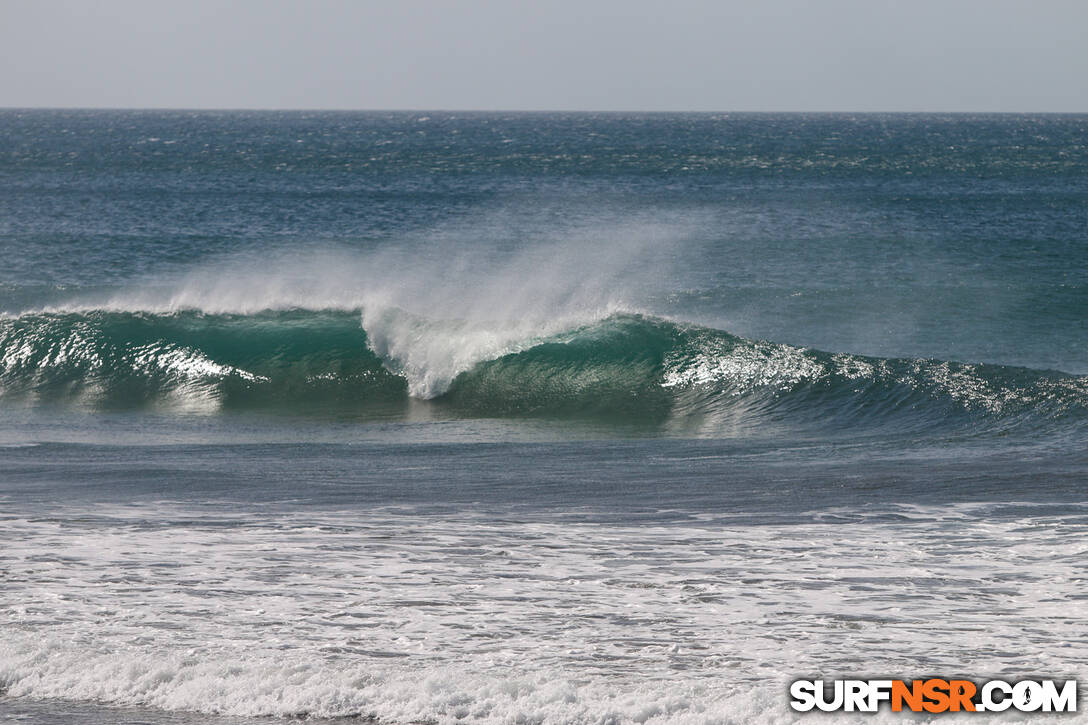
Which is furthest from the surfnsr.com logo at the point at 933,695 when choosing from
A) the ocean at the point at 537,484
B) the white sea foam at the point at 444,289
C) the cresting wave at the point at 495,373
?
the white sea foam at the point at 444,289

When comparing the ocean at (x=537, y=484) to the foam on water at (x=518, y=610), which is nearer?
the foam on water at (x=518, y=610)

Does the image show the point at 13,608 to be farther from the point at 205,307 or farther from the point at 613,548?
the point at 205,307

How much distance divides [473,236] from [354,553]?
2996 cm

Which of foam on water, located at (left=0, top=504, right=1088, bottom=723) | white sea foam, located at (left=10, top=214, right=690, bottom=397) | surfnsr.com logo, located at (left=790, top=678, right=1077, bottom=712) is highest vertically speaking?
white sea foam, located at (left=10, top=214, right=690, bottom=397)

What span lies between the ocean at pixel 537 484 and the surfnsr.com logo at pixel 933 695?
109mm

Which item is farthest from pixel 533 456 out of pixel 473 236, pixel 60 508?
pixel 473 236

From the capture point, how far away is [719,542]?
8109mm

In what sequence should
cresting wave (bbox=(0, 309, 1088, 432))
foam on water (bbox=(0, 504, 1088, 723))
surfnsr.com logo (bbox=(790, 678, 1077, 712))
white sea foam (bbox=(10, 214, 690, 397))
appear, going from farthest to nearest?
white sea foam (bbox=(10, 214, 690, 397)) < cresting wave (bbox=(0, 309, 1088, 432)) < foam on water (bbox=(0, 504, 1088, 723)) < surfnsr.com logo (bbox=(790, 678, 1077, 712))

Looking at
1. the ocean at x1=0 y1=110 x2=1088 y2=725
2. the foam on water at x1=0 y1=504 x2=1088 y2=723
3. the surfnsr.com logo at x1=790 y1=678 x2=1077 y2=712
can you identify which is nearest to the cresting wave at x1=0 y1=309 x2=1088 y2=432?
the ocean at x1=0 y1=110 x2=1088 y2=725

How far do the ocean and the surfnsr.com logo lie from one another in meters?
0.11

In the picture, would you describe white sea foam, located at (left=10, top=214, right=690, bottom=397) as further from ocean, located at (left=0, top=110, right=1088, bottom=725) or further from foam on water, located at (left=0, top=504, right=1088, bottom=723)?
foam on water, located at (left=0, top=504, right=1088, bottom=723)

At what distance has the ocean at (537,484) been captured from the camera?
597 centimetres

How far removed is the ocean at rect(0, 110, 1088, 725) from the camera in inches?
235

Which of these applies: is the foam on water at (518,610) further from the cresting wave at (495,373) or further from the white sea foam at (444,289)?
the white sea foam at (444,289)
